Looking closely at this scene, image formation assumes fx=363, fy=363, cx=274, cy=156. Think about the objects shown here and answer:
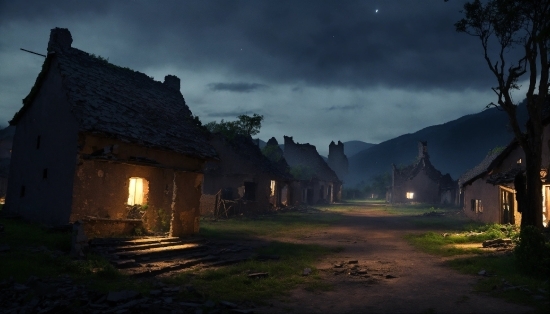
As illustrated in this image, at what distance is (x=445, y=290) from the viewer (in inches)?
308

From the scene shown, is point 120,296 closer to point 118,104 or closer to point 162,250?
point 162,250

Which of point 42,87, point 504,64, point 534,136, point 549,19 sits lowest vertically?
point 534,136

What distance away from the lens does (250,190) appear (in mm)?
31719

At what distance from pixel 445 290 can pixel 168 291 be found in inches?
231

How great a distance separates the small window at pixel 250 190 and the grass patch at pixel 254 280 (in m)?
19.9

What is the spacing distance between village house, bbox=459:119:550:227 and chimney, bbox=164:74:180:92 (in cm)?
1805

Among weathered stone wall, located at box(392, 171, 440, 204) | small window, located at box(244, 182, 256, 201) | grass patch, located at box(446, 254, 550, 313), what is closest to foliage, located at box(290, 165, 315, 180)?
weathered stone wall, located at box(392, 171, 440, 204)

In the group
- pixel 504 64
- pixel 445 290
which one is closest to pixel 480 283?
pixel 445 290

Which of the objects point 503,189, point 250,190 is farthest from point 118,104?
point 503,189

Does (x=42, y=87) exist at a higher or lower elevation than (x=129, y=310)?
higher

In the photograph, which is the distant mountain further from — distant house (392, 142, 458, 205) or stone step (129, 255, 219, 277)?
stone step (129, 255, 219, 277)

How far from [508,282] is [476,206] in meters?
21.9

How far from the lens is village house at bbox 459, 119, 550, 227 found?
17391 mm

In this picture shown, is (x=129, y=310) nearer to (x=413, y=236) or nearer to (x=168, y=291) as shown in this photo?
(x=168, y=291)
